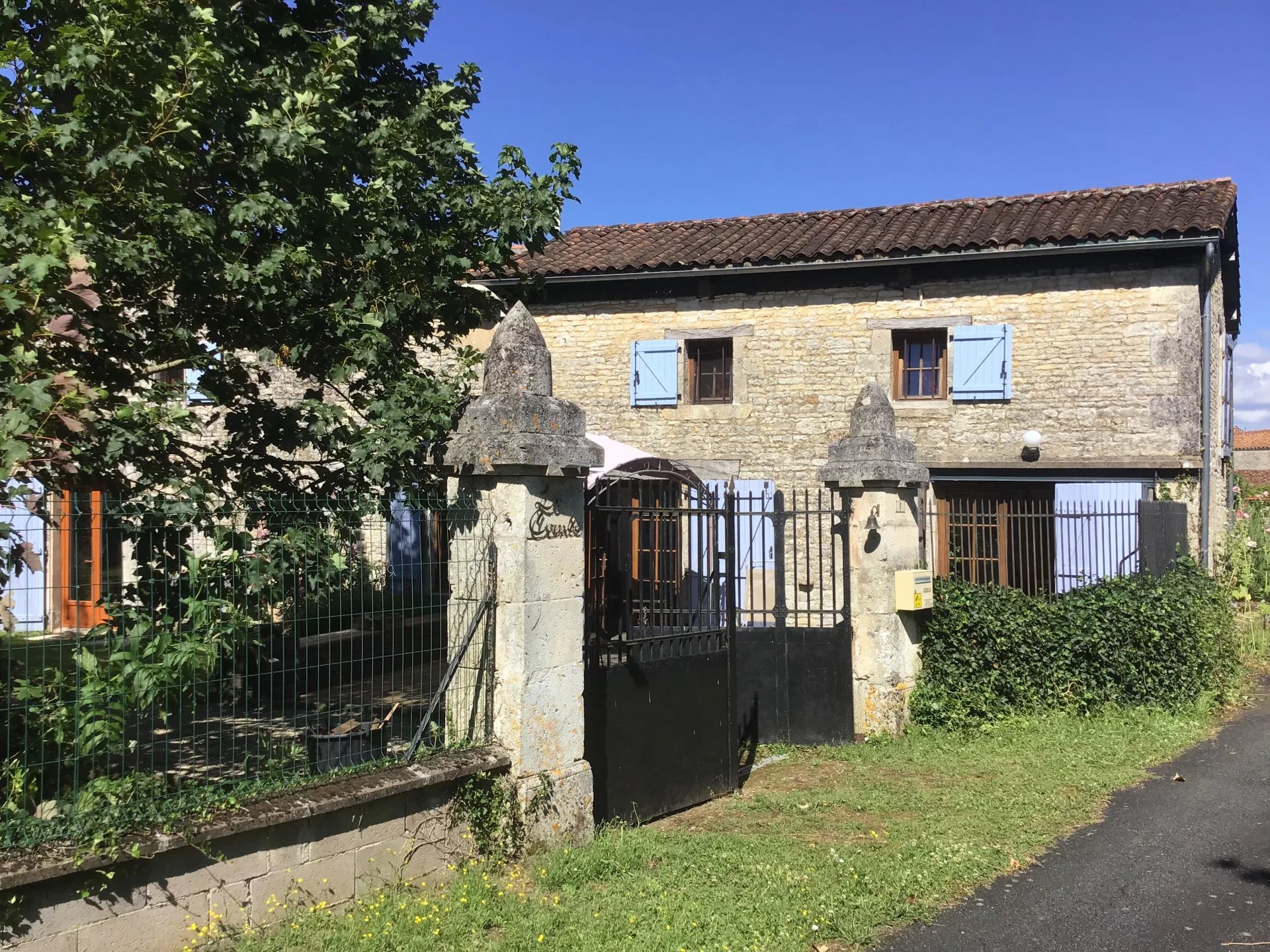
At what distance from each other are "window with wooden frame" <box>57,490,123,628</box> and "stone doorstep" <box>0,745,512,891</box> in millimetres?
868

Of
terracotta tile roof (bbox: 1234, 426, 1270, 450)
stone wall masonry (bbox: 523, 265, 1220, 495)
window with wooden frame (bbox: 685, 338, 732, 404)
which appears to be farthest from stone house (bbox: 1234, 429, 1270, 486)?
window with wooden frame (bbox: 685, 338, 732, 404)

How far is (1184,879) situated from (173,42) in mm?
6713

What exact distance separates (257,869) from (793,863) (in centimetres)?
276

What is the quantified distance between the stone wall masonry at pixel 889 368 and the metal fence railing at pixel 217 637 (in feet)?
29.0

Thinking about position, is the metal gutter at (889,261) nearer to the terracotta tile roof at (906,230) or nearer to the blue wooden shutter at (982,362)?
the terracotta tile roof at (906,230)

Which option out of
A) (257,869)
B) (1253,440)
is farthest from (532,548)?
(1253,440)

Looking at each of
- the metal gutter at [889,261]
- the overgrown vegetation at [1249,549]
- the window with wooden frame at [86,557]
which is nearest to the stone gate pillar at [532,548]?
the window with wooden frame at [86,557]

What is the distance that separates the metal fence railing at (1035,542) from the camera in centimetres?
988

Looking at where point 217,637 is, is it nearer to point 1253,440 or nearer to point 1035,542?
point 1035,542

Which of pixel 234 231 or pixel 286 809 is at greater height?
pixel 234 231

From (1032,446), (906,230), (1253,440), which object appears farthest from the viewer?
(1253,440)

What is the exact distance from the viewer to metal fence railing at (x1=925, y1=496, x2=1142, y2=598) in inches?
389

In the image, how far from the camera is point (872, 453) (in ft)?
26.8

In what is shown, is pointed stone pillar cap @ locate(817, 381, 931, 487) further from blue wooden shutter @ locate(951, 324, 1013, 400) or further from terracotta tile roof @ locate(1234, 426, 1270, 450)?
terracotta tile roof @ locate(1234, 426, 1270, 450)
